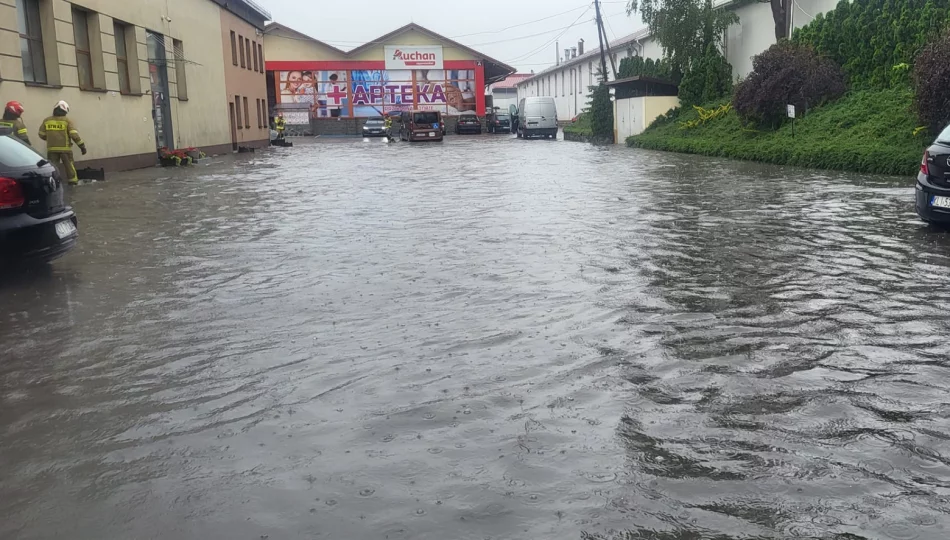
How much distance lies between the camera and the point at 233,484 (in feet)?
13.0

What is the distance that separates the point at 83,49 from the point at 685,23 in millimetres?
25584

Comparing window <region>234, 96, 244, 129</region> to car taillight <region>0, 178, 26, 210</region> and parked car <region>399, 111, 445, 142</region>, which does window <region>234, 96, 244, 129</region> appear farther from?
car taillight <region>0, 178, 26, 210</region>

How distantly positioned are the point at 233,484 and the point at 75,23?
75.2 ft

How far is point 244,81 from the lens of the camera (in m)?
43.6

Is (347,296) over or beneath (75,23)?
beneath

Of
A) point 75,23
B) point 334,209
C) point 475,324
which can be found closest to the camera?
point 475,324

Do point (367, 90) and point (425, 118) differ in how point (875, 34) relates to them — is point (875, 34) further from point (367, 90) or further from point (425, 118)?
point (367, 90)

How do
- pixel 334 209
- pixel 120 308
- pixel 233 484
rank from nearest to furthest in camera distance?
pixel 233 484
pixel 120 308
pixel 334 209

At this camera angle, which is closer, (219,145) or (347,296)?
(347,296)

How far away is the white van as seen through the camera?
5212 cm

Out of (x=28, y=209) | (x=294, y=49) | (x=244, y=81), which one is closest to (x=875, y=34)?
(x=28, y=209)

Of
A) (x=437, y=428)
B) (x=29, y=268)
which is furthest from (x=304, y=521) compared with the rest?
(x=29, y=268)

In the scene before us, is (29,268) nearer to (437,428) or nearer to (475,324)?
(475,324)

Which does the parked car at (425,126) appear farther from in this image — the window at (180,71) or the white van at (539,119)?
the window at (180,71)
